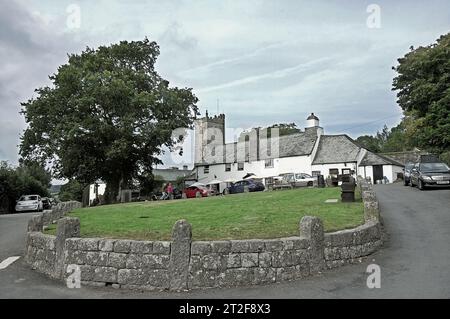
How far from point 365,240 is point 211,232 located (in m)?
3.74

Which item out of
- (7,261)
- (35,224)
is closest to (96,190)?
(35,224)

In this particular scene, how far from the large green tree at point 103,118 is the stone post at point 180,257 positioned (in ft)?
90.7

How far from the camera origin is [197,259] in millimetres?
8219

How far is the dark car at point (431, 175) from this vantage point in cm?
2444

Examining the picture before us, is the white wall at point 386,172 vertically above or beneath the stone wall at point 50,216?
above

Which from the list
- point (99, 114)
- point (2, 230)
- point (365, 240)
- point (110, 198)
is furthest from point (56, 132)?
point (365, 240)

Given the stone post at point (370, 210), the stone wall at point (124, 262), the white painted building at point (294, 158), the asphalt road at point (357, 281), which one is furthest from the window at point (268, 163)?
the stone wall at point (124, 262)

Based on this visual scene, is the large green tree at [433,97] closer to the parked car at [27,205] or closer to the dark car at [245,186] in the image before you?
the dark car at [245,186]

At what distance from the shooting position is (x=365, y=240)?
998 centimetres

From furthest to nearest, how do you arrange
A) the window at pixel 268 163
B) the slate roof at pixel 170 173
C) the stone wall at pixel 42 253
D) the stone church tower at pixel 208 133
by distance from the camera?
the slate roof at pixel 170 173 < the stone church tower at pixel 208 133 < the window at pixel 268 163 < the stone wall at pixel 42 253

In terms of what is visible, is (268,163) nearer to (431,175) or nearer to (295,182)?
(295,182)

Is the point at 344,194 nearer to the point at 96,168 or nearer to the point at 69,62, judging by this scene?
the point at 96,168

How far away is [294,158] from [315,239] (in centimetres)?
4725

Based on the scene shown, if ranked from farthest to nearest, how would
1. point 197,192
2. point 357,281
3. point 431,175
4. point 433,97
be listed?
point 197,192 → point 433,97 → point 431,175 → point 357,281
